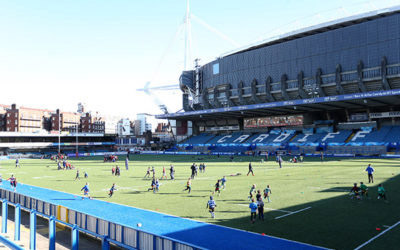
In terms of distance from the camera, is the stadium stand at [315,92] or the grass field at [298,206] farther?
the stadium stand at [315,92]

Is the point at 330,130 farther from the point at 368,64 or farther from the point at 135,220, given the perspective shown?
the point at 135,220

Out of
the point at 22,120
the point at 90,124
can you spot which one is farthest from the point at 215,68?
the point at 22,120

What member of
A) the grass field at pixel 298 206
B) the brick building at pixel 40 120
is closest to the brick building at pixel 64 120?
the brick building at pixel 40 120

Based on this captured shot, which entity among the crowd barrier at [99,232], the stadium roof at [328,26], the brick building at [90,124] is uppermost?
the stadium roof at [328,26]

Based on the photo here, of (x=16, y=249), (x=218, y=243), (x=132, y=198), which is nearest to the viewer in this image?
(x=16, y=249)

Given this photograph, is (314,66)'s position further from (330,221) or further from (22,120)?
(22,120)

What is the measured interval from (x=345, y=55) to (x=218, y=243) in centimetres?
6866

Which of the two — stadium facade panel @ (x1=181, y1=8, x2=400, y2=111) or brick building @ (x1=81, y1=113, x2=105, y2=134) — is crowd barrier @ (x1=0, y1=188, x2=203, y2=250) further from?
brick building @ (x1=81, y1=113, x2=105, y2=134)

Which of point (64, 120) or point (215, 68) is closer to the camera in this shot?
point (215, 68)

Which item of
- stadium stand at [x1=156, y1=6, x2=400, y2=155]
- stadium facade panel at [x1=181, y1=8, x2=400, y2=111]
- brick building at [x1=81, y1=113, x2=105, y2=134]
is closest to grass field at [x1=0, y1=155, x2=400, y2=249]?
stadium stand at [x1=156, y1=6, x2=400, y2=155]

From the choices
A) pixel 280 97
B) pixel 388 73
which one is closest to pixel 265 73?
pixel 280 97

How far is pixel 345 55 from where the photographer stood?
228 ft

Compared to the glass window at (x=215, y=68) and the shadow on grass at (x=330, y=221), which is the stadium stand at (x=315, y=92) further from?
the shadow on grass at (x=330, y=221)

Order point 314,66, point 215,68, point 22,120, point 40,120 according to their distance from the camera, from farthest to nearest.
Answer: point 40,120 → point 22,120 → point 215,68 → point 314,66
